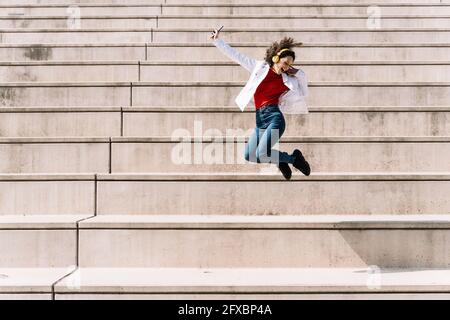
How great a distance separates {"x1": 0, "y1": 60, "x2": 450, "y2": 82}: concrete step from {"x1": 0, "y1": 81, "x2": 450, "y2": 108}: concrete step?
1.83ft

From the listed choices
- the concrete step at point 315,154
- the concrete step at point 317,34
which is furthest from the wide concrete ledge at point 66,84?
the concrete step at point 317,34

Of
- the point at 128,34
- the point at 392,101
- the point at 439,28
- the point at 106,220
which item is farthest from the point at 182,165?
the point at 439,28

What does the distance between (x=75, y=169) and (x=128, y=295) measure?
166 cm

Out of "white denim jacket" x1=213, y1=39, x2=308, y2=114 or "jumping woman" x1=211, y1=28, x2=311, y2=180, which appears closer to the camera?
"jumping woman" x1=211, y1=28, x2=311, y2=180

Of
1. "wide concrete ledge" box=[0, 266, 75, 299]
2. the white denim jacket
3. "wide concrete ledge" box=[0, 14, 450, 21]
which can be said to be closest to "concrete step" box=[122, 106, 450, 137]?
the white denim jacket

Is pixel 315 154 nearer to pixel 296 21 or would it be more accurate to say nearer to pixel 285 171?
pixel 285 171

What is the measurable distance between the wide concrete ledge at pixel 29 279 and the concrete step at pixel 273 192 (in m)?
0.66

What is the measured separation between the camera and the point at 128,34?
691 cm

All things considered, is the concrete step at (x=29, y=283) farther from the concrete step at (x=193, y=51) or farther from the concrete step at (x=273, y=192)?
the concrete step at (x=193, y=51)

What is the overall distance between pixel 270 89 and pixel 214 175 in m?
0.84

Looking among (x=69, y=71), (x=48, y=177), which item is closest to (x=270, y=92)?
(x=48, y=177)

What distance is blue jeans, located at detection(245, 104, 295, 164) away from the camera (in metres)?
3.70

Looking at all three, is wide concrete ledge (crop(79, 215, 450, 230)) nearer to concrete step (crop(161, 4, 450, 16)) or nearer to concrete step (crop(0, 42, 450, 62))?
concrete step (crop(0, 42, 450, 62))

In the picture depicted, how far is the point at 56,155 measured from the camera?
13.8 feet
